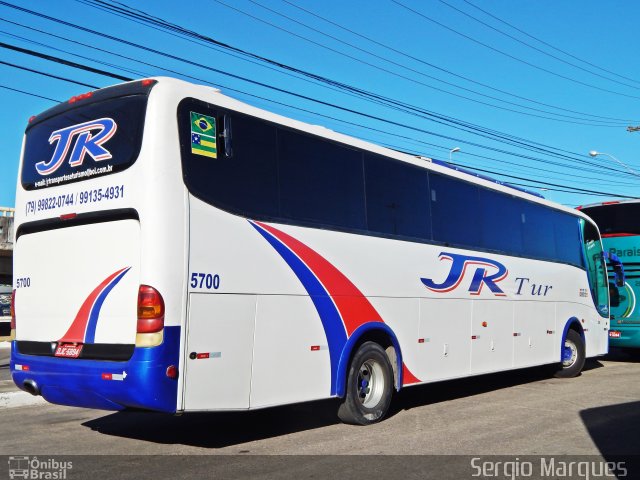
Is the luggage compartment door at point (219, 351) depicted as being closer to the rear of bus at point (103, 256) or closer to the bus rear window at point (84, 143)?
the rear of bus at point (103, 256)

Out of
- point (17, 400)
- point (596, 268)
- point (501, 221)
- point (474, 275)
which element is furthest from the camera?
point (596, 268)

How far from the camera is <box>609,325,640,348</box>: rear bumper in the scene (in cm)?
1711

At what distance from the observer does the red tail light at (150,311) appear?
250 inches

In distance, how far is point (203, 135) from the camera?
7.03m

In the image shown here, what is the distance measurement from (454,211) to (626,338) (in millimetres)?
8898

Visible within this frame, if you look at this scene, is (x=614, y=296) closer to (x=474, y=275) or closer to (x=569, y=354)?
(x=569, y=354)

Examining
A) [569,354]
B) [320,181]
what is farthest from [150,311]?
[569,354]

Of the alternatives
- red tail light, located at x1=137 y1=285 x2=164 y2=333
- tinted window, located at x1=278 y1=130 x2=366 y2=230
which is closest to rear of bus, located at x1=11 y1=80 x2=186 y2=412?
red tail light, located at x1=137 y1=285 x2=164 y2=333

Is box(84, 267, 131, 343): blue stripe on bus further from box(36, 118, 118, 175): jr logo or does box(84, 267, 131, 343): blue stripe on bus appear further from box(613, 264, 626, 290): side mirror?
box(613, 264, 626, 290): side mirror

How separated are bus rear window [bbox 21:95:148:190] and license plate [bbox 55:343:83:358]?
1715 mm

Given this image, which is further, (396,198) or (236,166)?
(396,198)

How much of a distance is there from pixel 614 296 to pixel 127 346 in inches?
558

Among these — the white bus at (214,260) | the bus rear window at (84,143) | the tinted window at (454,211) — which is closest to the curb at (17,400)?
the white bus at (214,260)

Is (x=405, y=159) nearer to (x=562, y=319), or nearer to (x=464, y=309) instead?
(x=464, y=309)
